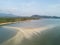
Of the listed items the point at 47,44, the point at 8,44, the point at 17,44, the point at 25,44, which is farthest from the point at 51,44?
the point at 8,44

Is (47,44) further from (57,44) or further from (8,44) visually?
(8,44)

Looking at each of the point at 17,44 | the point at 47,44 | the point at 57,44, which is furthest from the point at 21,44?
the point at 57,44

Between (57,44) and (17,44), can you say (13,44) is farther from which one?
(57,44)

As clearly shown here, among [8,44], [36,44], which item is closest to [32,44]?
[36,44]

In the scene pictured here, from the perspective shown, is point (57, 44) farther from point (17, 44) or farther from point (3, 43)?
point (3, 43)

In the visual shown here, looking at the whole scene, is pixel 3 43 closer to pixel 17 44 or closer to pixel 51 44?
pixel 17 44
